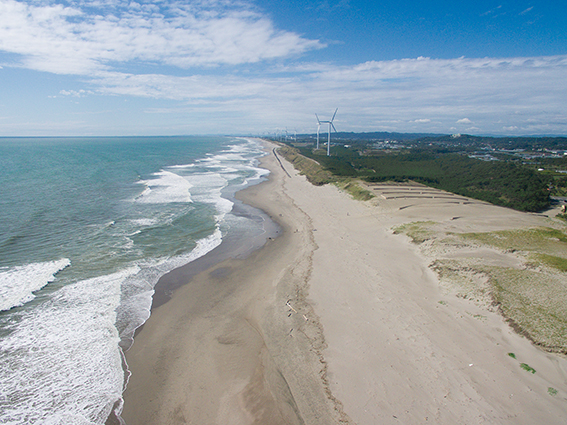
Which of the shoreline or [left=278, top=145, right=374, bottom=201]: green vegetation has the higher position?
[left=278, top=145, right=374, bottom=201]: green vegetation

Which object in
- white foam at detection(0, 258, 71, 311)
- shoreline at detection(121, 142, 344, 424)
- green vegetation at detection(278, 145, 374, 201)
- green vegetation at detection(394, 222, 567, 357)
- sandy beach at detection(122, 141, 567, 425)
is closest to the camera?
sandy beach at detection(122, 141, 567, 425)

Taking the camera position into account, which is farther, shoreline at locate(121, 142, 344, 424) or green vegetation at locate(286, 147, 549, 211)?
green vegetation at locate(286, 147, 549, 211)

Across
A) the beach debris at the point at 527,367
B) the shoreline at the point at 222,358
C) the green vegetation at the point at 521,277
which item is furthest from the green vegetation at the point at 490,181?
the shoreline at the point at 222,358

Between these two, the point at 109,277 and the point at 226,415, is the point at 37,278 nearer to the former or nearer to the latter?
the point at 109,277

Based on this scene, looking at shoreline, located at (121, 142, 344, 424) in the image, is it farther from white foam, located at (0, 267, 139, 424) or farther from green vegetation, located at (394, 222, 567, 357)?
green vegetation, located at (394, 222, 567, 357)

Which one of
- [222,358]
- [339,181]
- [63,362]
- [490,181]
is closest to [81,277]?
[63,362]

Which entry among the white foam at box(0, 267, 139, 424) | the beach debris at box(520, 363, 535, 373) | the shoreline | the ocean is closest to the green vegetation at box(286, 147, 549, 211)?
the ocean

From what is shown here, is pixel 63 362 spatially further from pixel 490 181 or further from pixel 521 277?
pixel 490 181
